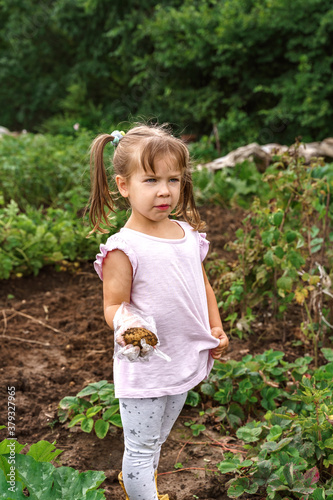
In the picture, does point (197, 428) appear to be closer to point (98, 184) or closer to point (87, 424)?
point (87, 424)

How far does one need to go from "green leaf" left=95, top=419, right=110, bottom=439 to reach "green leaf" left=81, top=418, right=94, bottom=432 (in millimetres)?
33

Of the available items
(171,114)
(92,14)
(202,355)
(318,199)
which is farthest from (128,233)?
(92,14)

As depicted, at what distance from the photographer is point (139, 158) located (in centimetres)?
170

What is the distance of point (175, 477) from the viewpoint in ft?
7.41

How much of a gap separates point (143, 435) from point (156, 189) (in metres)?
0.80

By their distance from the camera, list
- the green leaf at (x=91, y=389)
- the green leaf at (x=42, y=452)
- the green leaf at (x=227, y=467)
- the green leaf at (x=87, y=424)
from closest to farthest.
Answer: the green leaf at (x=42, y=452) → the green leaf at (x=227, y=467) → the green leaf at (x=87, y=424) → the green leaf at (x=91, y=389)

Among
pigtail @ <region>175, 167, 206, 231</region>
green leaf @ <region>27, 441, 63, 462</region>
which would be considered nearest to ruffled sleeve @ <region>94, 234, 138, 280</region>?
pigtail @ <region>175, 167, 206, 231</region>

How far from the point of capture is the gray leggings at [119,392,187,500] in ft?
5.79

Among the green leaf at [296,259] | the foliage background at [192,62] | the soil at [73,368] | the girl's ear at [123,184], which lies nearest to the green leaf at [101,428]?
the soil at [73,368]

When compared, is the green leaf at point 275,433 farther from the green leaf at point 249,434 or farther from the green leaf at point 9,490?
the green leaf at point 9,490

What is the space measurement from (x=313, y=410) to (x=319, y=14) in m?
7.54

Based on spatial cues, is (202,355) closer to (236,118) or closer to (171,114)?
(236,118)

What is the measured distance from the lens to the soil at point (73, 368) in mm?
2268

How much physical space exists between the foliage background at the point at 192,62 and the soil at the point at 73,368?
288cm
